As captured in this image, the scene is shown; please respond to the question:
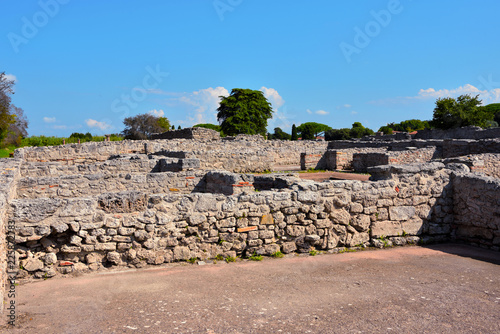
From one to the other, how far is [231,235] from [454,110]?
117ft

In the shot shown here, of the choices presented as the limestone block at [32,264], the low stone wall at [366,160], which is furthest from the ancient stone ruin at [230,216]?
the low stone wall at [366,160]

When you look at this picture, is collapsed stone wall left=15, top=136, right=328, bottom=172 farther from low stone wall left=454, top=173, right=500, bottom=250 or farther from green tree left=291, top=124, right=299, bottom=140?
green tree left=291, top=124, right=299, bottom=140

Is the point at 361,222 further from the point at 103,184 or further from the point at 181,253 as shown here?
the point at 103,184

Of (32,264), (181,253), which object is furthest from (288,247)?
(32,264)

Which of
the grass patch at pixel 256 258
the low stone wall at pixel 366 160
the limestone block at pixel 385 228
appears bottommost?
the grass patch at pixel 256 258

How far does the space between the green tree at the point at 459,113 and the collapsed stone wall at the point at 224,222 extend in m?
31.9

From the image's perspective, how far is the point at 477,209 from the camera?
21.1ft

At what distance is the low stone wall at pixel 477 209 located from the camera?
20.1 ft

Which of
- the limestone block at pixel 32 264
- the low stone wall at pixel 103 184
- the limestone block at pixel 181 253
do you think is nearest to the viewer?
the limestone block at pixel 32 264

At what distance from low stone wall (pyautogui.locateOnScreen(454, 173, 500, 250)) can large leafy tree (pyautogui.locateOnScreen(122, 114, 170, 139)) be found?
56.8 meters

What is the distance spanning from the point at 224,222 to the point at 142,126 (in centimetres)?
5907

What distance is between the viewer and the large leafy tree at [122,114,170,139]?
198 ft

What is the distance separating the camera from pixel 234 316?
376cm

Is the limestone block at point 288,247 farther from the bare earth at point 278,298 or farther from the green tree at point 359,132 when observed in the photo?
the green tree at point 359,132
